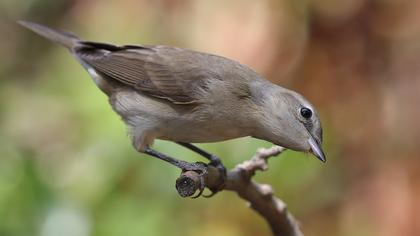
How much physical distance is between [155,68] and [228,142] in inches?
21.1

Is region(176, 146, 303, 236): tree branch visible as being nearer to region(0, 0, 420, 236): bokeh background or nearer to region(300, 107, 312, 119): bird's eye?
region(300, 107, 312, 119): bird's eye

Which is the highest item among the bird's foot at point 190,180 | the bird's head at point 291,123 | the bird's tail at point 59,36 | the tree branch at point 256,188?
the bird's head at point 291,123

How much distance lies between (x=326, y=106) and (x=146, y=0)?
1.17 meters

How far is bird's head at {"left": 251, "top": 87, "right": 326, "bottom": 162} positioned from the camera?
7.87 feet

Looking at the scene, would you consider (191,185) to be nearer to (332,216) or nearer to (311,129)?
(311,129)

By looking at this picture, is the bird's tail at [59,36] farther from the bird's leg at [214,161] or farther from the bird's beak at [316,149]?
the bird's beak at [316,149]

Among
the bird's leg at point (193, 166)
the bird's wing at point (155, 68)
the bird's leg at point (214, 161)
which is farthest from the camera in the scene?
the bird's wing at point (155, 68)

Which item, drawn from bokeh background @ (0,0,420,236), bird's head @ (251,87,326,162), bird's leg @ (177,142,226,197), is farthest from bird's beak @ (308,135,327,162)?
bokeh background @ (0,0,420,236)

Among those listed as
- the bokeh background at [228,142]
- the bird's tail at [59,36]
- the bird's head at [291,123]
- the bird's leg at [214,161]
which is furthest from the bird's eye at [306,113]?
the bird's tail at [59,36]

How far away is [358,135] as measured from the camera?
436 cm

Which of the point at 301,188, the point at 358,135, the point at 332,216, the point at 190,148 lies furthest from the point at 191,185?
the point at 358,135

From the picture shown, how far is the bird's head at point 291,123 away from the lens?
2.40 metres

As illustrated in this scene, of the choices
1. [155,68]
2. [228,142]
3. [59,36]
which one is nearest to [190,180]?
[155,68]

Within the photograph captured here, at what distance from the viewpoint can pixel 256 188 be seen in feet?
7.52
